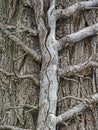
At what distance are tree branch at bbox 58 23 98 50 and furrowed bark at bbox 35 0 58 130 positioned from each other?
0.05 meters

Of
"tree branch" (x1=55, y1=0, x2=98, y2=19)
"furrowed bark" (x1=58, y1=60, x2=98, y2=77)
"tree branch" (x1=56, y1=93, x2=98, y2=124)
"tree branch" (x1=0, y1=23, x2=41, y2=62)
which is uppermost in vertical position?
"tree branch" (x1=55, y1=0, x2=98, y2=19)

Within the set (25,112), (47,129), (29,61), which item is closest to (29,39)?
(29,61)

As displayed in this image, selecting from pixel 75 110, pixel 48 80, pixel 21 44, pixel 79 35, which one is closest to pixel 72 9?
pixel 79 35

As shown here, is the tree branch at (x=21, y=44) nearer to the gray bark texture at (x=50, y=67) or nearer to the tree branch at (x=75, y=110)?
the gray bark texture at (x=50, y=67)

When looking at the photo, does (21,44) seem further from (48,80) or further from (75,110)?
(75,110)

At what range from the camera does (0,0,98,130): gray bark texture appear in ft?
6.63

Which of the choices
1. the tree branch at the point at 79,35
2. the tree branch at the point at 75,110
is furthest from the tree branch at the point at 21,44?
the tree branch at the point at 75,110

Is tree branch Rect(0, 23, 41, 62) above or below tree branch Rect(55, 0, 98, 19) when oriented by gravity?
below

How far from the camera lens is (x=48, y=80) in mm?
2023

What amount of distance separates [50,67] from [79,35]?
27 cm

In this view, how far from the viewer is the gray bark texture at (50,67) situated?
6.63ft

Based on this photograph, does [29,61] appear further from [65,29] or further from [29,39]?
[65,29]

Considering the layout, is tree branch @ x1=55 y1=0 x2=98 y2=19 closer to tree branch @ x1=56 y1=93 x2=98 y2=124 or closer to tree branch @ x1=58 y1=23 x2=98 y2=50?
tree branch @ x1=58 y1=23 x2=98 y2=50

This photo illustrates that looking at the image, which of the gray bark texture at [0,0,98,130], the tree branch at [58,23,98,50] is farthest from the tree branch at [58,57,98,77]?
the tree branch at [58,23,98,50]
